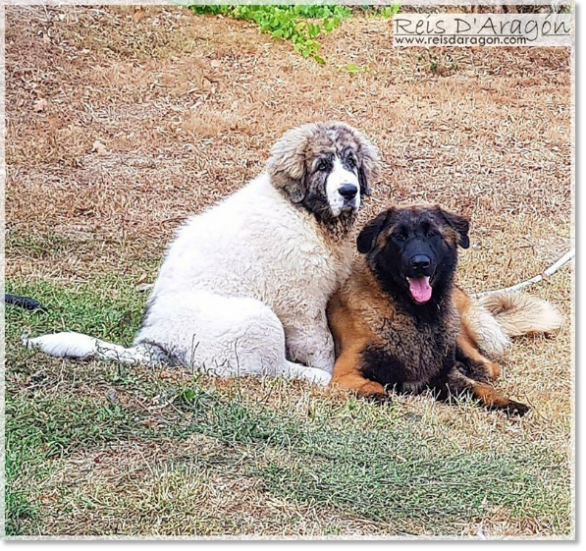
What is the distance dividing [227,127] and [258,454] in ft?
22.1

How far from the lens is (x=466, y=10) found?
42.8 feet

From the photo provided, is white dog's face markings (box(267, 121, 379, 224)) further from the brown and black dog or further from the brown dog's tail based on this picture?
the brown dog's tail

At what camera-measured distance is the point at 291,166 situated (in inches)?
256

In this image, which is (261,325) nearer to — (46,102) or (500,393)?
(500,393)

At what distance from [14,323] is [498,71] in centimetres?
817

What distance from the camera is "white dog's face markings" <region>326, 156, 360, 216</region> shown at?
6.33m

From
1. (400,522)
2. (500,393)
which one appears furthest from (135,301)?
(400,522)

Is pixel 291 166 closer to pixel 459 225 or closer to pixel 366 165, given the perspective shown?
pixel 366 165

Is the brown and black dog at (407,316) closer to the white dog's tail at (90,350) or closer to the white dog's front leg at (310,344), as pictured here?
the white dog's front leg at (310,344)

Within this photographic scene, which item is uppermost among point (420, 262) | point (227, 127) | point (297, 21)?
point (297, 21)

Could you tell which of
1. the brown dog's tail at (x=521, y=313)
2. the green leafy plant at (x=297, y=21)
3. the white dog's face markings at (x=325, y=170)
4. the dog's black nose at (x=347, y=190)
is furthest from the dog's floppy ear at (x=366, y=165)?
the green leafy plant at (x=297, y=21)

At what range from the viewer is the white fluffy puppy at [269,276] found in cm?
618

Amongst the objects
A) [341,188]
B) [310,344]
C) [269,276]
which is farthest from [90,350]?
[341,188]

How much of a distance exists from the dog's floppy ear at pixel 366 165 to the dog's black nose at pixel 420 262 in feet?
2.45
